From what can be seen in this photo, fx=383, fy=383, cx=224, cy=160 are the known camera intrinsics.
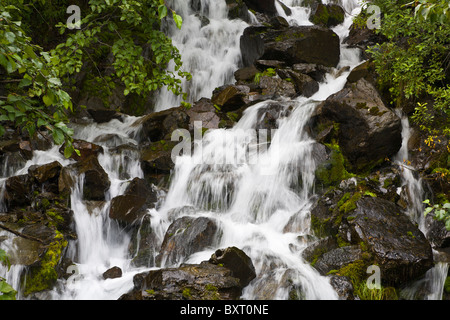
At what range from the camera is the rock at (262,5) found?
1549 cm

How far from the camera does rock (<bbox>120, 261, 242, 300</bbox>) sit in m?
4.70

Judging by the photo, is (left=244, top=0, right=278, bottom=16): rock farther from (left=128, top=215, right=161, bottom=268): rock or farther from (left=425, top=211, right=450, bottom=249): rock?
(left=425, top=211, right=450, bottom=249): rock

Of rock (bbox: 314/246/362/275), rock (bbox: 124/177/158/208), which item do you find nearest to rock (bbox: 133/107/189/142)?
rock (bbox: 124/177/158/208)

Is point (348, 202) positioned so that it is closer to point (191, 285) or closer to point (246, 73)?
point (191, 285)

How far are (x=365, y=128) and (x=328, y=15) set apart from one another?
10075mm

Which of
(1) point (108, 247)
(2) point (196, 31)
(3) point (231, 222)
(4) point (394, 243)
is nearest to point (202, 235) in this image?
(3) point (231, 222)

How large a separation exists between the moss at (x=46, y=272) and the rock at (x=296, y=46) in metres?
8.65

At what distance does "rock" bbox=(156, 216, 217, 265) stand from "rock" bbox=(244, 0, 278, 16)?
11.6 meters

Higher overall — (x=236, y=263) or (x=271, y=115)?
(x=271, y=115)

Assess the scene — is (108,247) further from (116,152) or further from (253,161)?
(253,161)

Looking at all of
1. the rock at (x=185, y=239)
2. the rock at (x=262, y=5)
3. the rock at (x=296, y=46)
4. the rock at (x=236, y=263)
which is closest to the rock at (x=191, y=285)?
the rock at (x=236, y=263)

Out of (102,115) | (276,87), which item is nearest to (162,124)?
(102,115)

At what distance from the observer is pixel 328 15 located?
15773 millimetres

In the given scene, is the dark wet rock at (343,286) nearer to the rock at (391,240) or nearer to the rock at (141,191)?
the rock at (391,240)
